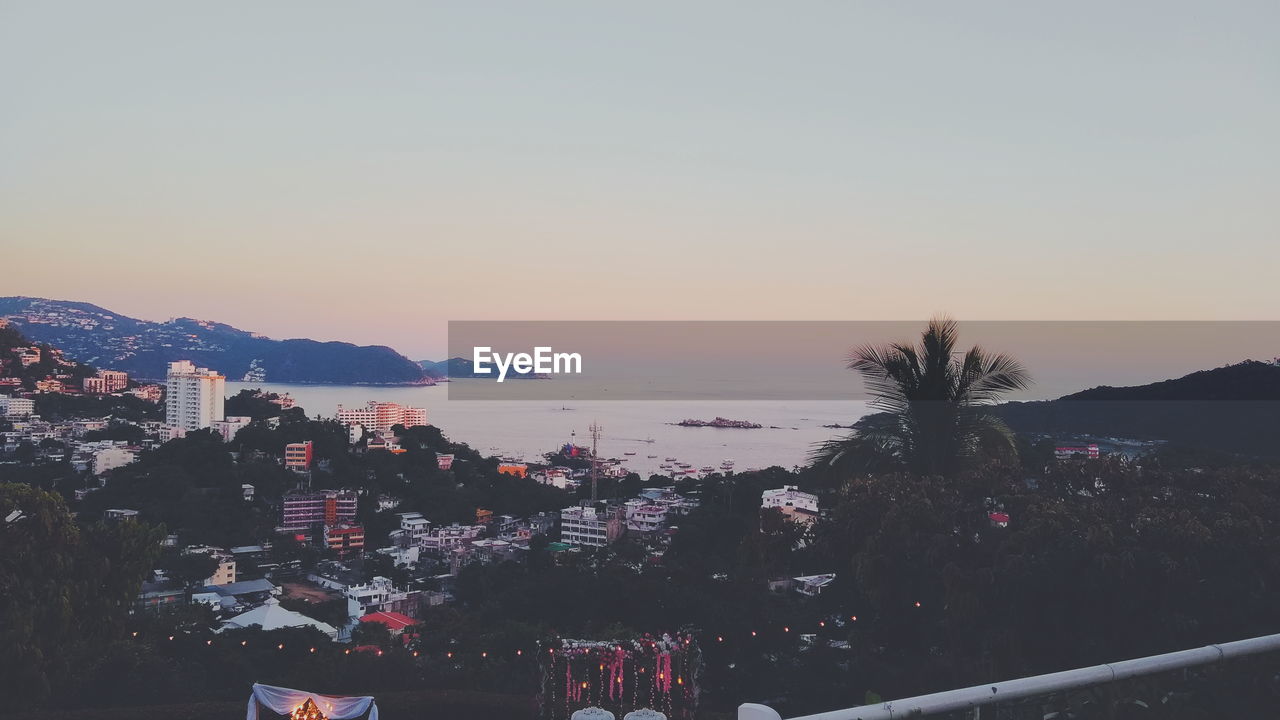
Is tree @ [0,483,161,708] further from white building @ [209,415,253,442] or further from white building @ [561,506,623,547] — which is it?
white building @ [209,415,253,442]

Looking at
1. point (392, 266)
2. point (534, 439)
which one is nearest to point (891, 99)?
point (392, 266)

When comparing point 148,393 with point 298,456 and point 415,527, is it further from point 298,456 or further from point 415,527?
point 415,527

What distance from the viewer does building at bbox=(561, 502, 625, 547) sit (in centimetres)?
2306

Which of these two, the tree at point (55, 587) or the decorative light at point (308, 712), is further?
the tree at point (55, 587)

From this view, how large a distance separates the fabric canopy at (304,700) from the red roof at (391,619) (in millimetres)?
8915

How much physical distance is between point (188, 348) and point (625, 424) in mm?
28715

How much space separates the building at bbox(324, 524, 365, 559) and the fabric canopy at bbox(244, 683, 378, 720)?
20.4 metres

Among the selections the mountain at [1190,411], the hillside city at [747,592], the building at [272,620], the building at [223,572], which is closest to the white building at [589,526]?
the hillside city at [747,592]

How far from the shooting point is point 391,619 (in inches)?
632

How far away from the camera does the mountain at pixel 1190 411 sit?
959cm

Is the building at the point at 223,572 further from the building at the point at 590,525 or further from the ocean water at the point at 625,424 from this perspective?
the ocean water at the point at 625,424

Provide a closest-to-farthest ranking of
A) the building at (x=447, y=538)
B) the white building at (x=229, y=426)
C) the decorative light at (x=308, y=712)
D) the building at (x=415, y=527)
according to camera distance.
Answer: the decorative light at (x=308, y=712) → the building at (x=447, y=538) → the building at (x=415, y=527) → the white building at (x=229, y=426)

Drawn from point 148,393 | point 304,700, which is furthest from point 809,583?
point 148,393

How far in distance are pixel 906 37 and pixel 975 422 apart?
5804 millimetres
